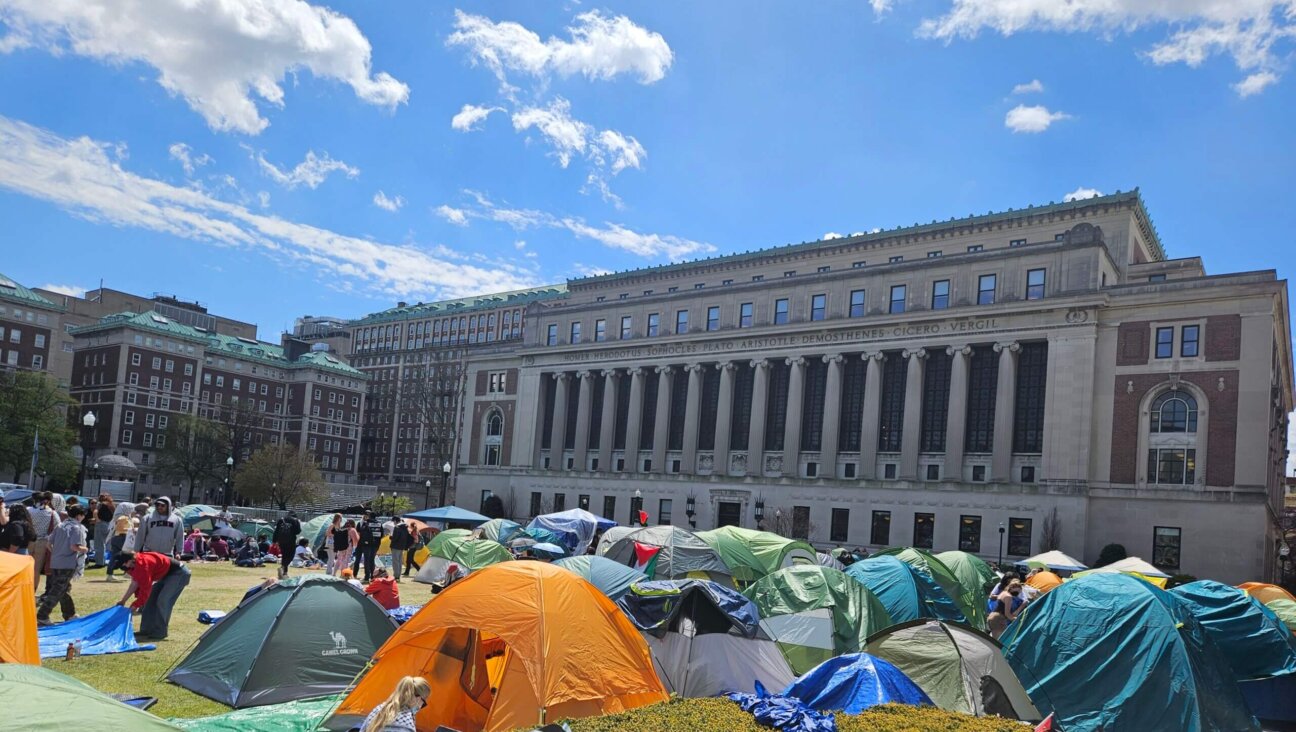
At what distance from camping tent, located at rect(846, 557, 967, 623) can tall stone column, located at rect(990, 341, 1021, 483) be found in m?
33.4

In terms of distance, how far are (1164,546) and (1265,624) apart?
118 feet

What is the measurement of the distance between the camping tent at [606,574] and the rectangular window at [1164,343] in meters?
41.7

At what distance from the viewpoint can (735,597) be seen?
1490 centimetres

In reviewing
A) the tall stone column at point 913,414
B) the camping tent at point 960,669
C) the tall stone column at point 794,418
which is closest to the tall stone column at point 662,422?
the tall stone column at point 794,418

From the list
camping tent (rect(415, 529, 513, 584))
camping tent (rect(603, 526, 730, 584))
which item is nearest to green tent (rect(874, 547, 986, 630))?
camping tent (rect(603, 526, 730, 584))

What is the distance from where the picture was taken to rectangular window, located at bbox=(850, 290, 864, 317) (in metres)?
63.6

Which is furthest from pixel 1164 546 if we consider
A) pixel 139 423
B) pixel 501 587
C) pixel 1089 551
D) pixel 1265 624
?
pixel 139 423

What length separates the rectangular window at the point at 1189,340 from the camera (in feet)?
164

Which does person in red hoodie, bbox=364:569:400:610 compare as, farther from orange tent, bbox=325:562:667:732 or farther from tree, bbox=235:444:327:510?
tree, bbox=235:444:327:510

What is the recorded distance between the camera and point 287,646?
1325 cm

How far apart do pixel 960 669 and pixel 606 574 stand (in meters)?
7.95

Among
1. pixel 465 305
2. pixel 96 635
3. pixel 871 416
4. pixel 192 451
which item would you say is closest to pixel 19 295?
pixel 192 451

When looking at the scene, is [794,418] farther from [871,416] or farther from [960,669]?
[960,669]

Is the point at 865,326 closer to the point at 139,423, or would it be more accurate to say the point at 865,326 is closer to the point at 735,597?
the point at 735,597
